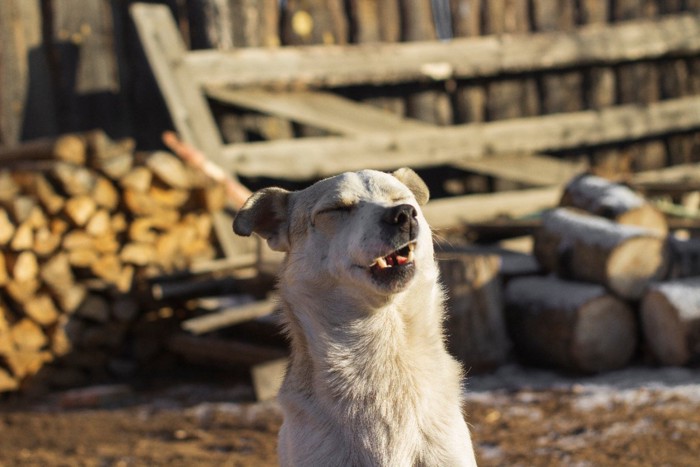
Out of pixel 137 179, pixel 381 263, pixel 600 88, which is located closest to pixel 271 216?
pixel 381 263

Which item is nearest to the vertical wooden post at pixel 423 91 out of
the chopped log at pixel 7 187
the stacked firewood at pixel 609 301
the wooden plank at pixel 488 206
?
the wooden plank at pixel 488 206

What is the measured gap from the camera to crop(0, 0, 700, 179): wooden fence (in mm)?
8281

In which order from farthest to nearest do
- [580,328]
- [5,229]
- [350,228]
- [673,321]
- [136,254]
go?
[136,254], [5,229], [580,328], [673,321], [350,228]

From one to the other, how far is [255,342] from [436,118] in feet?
11.4

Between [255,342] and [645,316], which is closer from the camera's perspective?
[645,316]

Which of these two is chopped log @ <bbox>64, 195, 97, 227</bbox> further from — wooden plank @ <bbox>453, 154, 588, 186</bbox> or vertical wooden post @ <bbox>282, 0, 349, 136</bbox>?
wooden plank @ <bbox>453, 154, 588, 186</bbox>

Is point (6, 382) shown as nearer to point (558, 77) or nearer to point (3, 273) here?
point (3, 273)

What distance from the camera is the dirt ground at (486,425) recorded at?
458cm

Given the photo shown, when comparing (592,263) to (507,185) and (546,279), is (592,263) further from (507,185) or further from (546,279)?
(507,185)

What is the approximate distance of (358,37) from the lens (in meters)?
8.59

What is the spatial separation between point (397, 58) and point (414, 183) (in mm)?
5551

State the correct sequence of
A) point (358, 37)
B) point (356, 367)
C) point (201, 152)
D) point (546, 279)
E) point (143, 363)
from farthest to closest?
point (358, 37), point (201, 152), point (143, 363), point (546, 279), point (356, 367)

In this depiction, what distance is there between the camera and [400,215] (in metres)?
2.65

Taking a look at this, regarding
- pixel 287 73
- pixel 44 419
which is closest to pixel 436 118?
pixel 287 73
